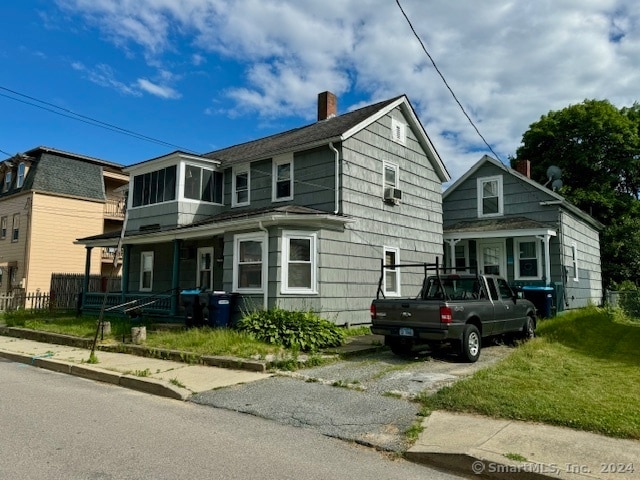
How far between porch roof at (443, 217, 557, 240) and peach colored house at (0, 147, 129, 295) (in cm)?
1885

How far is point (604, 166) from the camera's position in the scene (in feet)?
102

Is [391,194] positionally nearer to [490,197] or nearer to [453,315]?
[490,197]

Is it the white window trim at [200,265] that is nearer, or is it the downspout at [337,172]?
the downspout at [337,172]

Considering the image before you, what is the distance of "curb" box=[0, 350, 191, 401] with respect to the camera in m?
7.69

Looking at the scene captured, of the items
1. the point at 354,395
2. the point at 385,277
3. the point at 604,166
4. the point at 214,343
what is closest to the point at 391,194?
the point at 385,277

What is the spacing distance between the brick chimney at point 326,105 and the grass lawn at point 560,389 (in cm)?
A: 1212

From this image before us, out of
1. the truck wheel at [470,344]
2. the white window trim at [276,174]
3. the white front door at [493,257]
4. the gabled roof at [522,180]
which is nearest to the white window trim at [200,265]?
the white window trim at [276,174]

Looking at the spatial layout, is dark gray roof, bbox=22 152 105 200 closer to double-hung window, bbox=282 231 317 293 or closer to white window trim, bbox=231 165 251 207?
white window trim, bbox=231 165 251 207

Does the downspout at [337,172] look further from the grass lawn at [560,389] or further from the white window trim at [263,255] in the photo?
the grass lawn at [560,389]

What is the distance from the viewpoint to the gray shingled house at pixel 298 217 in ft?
44.6

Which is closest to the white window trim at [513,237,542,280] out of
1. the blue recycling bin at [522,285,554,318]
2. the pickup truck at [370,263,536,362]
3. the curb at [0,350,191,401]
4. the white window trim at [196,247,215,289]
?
the blue recycling bin at [522,285,554,318]

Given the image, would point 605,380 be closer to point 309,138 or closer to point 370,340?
point 370,340

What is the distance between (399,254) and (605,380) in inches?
394

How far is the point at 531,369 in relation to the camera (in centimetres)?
816
